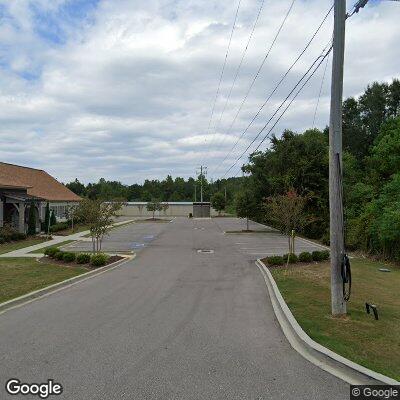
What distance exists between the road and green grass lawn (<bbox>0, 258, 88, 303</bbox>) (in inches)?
42.8

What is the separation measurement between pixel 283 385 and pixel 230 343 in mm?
1913

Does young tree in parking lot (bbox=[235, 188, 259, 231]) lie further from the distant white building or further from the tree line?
the tree line

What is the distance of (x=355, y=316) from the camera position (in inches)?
370

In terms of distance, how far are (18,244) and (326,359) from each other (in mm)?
24599

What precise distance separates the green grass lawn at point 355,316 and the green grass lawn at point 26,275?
7.14 metres

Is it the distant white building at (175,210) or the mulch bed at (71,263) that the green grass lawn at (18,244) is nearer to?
→ the mulch bed at (71,263)

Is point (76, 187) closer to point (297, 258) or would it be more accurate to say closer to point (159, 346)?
point (297, 258)

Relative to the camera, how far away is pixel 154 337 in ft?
25.6

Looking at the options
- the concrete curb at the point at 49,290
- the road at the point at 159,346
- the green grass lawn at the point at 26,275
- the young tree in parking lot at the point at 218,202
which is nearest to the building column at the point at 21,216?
the green grass lawn at the point at 26,275

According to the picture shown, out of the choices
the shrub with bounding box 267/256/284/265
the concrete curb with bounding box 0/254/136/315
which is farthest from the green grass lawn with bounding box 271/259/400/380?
the concrete curb with bounding box 0/254/136/315

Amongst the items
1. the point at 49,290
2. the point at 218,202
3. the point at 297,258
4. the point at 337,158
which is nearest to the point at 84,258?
the point at 49,290

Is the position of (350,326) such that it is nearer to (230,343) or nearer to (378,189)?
(230,343)

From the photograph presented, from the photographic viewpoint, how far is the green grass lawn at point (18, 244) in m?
24.9

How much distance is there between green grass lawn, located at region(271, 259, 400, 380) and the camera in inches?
272
